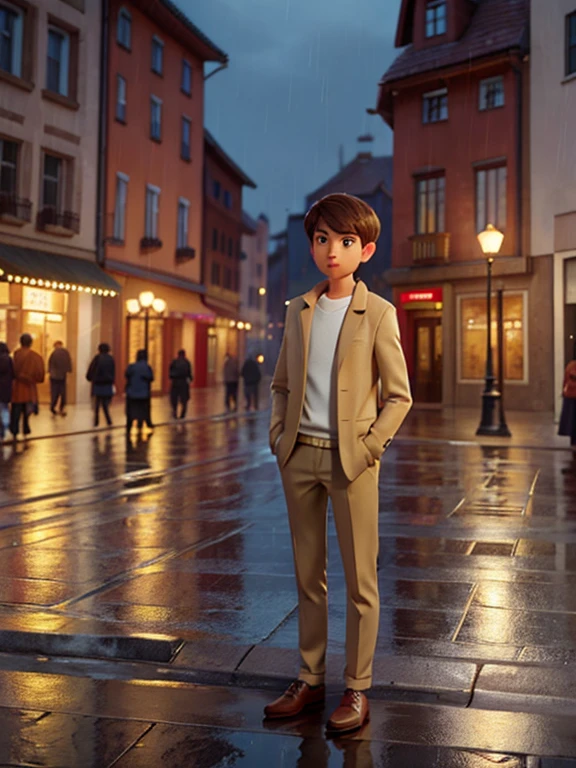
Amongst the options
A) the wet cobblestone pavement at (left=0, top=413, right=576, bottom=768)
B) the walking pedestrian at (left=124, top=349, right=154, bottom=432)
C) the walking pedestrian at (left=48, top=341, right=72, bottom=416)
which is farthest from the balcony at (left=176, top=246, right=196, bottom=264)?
the wet cobblestone pavement at (left=0, top=413, right=576, bottom=768)

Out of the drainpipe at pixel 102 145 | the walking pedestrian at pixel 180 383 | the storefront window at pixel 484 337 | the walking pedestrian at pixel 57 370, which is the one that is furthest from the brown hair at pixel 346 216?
the drainpipe at pixel 102 145

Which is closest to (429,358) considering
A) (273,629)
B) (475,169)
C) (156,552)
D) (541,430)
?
(475,169)

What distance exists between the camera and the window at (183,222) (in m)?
37.4

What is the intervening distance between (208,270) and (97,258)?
1984cm

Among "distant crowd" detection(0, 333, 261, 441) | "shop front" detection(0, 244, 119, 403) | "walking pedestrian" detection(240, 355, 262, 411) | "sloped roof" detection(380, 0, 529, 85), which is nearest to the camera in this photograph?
"distant crowd" detection(0, 333, 261, 441)

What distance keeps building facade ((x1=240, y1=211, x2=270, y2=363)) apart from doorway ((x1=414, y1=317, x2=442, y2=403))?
41.9 metres

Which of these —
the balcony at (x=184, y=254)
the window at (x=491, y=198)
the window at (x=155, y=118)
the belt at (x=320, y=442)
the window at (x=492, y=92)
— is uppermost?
the window at (x=155, y=118)

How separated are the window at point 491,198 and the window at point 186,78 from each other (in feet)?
44.5

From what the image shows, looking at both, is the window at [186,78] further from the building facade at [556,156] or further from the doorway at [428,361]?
the building facade at [556,156]

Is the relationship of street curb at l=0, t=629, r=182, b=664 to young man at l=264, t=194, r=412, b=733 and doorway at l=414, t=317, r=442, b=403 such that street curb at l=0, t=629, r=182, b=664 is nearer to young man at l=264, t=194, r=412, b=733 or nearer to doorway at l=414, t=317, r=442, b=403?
young man at l=264, t=194, r=412, b=733

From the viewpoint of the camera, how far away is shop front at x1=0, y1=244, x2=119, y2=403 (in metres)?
25.6

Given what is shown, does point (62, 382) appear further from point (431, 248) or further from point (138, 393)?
point (431, 248)

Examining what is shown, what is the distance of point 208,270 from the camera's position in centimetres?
5006

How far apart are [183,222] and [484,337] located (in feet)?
46.8
